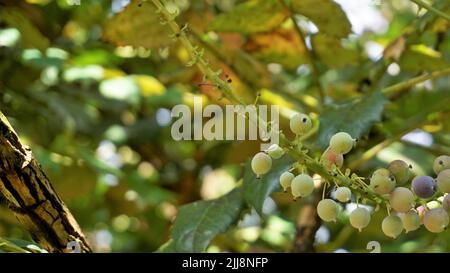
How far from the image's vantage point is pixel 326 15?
4.28 ft

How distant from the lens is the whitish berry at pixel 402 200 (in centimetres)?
81

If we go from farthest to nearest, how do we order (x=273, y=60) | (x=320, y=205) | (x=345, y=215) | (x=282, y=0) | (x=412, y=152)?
(x=412, y=152), (x=345, y=215), (x=273, y=60), (x=282, y=0), (x=320, y=205)

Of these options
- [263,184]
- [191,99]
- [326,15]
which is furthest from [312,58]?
[263,184]

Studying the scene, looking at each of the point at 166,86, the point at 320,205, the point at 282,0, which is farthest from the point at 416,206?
the point at 166,86

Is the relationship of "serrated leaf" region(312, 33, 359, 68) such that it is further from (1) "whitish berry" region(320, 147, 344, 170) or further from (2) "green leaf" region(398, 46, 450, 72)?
(1) "whitish berry" region(320, 147, 344, 170)

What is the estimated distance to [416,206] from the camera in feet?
2.82

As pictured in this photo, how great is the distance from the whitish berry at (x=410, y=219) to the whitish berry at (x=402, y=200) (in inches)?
0.4

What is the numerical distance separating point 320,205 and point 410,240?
97 cm

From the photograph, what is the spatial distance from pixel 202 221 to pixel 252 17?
0.38 meters

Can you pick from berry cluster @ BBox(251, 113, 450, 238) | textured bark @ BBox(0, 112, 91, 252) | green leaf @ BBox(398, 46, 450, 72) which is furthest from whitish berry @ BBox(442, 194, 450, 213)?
green leaf @ BBox(398, 46, 450, 72)

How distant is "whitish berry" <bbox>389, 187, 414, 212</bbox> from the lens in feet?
2.65

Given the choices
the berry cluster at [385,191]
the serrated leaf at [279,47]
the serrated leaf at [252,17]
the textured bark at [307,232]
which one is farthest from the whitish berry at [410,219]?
the serrated leaf at [279,47]

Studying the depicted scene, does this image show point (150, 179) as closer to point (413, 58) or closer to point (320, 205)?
point (413, 58)

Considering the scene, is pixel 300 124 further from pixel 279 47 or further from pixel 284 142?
pixel 279 47
